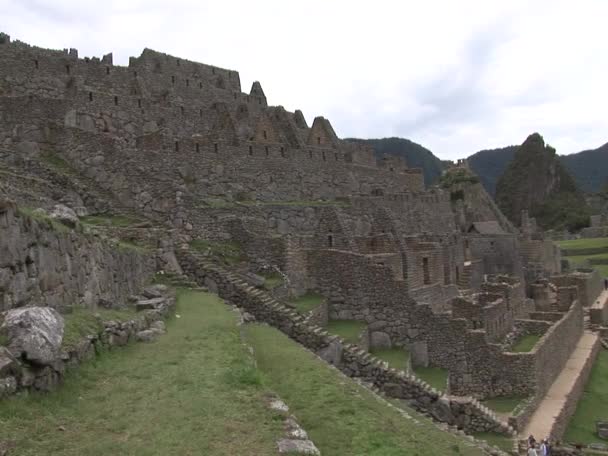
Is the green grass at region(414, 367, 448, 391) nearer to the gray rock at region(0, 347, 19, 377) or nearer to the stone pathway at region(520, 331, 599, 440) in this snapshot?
the stone pathway at region(520, 331, 599, 440)

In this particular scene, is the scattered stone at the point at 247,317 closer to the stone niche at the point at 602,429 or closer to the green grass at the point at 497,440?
the green grass at the point at 497,440

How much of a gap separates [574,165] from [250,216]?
641 ft

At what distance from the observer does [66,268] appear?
8.24 metres

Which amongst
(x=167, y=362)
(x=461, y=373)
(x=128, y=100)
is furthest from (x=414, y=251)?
(x=167, y=362)

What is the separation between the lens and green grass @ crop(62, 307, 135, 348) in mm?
6666

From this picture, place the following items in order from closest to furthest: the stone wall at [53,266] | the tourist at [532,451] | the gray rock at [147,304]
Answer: the stone wall at [53,266], the gray rock at [147,304], the tourist at [532,451]

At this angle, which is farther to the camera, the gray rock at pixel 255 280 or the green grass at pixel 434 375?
the green grass at pixel 434 375

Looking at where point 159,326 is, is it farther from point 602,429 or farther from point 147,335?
point 602,429

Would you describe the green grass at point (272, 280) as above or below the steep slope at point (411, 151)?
below

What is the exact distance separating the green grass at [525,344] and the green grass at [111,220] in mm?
12097

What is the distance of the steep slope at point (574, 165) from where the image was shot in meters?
174

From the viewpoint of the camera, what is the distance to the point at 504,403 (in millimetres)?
16641

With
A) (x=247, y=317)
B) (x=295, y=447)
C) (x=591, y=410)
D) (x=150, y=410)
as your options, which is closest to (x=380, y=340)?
(x=247, y=317)

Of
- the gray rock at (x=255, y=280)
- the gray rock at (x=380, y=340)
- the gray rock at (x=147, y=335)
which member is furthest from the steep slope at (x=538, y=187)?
the gray rock at (x=147, y=335)
